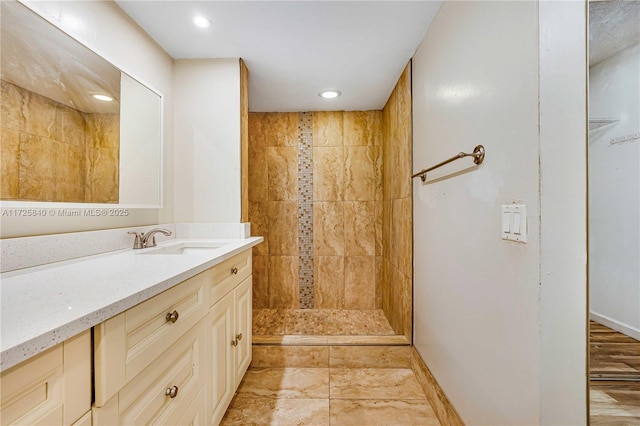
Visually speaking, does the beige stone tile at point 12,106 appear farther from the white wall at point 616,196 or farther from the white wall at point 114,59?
the white wall at point 616,196

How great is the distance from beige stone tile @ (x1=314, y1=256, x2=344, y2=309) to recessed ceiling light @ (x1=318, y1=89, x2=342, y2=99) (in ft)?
5.24

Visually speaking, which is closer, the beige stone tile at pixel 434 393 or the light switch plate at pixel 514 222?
the light switch plate at pixel 514 222

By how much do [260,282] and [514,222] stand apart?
248 centimetres

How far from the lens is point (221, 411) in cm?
127

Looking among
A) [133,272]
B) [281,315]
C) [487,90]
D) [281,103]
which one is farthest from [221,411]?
[281,103]

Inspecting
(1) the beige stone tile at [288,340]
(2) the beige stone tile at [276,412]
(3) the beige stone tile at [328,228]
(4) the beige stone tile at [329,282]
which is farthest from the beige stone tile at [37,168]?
(4) the beige stone tile at [329,282]

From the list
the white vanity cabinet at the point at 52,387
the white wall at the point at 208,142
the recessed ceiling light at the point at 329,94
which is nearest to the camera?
the white vanity cabinet at the point at 52,387

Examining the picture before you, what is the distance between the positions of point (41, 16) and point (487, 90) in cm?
171

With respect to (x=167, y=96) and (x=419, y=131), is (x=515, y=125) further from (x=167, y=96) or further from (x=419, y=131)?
(x=167, y=96)

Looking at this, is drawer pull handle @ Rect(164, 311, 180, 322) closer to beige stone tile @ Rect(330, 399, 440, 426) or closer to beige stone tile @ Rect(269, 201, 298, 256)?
beige stone tile @ Rect(330, 399, 440, 426)

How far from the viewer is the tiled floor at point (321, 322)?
2.20 meters

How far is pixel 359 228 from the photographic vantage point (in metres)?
2.85

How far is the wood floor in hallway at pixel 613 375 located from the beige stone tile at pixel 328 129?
7.75 ft

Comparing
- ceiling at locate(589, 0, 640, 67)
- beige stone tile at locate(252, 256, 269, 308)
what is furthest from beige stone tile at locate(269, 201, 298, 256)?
ceiling at locate(589, 0, 640, 67)
